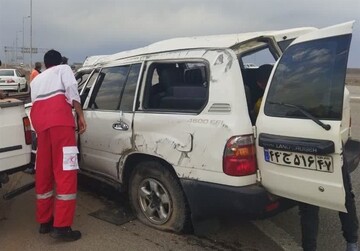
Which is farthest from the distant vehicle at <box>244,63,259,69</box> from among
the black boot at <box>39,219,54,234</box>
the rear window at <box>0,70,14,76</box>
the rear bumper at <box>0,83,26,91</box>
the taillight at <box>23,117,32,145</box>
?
the rear window at <box>0,70,14,76</box>

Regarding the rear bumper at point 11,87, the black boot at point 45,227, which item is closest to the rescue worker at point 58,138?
the black boot at point 45,227

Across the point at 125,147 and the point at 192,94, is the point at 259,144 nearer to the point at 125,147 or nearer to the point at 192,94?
the point at 192,94

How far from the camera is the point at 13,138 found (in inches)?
161

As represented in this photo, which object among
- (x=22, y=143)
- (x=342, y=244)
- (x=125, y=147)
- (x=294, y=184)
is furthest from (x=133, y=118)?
(x=342, y=244)

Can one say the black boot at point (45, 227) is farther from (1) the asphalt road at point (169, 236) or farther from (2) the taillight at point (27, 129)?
(2) the taillight at point (27, 129)

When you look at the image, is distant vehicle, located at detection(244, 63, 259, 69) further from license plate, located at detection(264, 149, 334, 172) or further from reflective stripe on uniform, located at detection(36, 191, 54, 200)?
reflective stripe on uniform, located at detection(36, 191, 54, 200)

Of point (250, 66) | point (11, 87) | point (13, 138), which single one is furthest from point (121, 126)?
point (11, 87)

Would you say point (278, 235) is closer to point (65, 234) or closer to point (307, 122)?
point (307, 122)

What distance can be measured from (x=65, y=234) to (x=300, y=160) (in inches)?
90.6

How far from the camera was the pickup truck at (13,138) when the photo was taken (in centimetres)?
401

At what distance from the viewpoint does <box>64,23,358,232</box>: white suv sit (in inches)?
118

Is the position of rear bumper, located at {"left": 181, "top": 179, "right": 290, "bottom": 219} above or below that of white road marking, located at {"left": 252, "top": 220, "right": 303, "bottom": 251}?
above

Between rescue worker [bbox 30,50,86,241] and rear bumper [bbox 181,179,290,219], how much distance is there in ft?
3.70

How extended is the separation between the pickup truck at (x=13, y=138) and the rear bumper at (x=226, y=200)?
5.51ft
